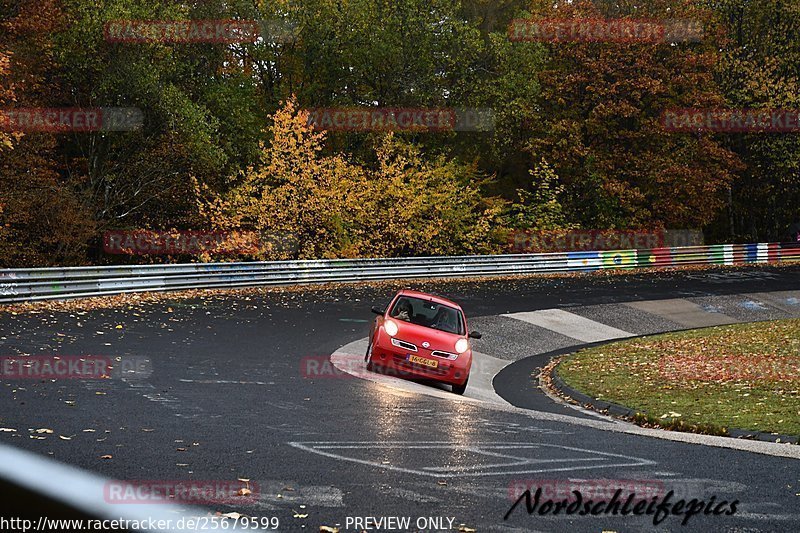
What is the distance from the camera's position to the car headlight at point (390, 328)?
1594 centimetres

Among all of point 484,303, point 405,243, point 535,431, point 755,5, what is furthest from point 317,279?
point 755,5

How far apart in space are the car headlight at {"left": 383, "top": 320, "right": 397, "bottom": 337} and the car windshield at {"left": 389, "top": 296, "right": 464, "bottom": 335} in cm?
38

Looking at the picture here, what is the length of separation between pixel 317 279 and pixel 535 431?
2217cm

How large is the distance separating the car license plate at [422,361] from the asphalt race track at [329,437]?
0.43m

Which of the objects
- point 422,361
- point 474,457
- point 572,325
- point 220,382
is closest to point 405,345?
point 422,361

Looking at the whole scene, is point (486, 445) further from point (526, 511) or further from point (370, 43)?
point (370, 43)

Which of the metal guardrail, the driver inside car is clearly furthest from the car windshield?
the metal guardrail

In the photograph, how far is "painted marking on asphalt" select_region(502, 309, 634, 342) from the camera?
26.6 m

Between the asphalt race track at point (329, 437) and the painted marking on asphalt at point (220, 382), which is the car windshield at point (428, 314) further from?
the painted marking on asphalt at point (220, 382)

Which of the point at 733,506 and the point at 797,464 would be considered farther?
the point at 797,464

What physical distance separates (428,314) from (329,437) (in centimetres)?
727

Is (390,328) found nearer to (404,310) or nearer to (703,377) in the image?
(404,310)

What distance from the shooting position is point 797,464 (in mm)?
9141

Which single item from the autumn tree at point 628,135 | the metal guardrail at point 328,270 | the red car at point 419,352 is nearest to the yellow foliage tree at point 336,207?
Result: the metal guardrail at point 328,270
